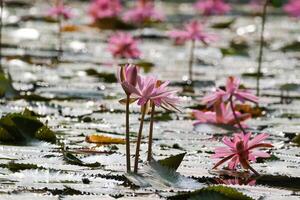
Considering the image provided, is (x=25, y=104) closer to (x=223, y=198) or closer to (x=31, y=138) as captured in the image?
(x=31, y=138)

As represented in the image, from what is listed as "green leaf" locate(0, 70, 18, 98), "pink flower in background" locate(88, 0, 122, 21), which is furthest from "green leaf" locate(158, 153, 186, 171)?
"pink flower in background" locate(88, 0, 122, 21)

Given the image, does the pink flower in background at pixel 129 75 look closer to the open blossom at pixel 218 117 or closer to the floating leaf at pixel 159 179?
the floating leaf at pixel 159 179

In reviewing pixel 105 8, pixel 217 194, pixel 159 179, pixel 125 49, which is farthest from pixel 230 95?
pixel 105 8

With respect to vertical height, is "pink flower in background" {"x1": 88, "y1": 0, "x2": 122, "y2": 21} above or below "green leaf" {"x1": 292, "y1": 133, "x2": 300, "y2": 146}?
above

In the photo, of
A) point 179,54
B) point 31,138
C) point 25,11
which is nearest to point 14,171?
point 31,138

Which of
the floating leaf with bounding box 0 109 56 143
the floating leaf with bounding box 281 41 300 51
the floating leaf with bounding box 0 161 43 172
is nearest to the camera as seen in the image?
the floating leaf with bounding box 0 161 43 172

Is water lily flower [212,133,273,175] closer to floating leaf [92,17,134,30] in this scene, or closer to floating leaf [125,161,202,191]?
floating leaf [125,161,202,191]
